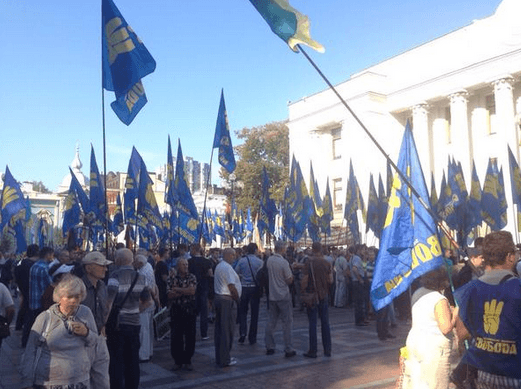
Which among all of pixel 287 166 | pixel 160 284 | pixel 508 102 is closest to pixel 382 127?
pixel 508 102

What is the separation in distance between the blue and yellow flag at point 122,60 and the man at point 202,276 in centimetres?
341

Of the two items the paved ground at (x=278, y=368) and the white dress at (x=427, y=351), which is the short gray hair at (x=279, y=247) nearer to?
the paved ground at (x=278, y=368)

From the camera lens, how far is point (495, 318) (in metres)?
3.56

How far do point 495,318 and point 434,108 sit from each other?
117 feet

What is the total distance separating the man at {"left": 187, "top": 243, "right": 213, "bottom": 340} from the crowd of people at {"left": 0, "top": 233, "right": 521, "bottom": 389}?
0.08 ft

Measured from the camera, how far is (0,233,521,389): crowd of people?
12.0 feet

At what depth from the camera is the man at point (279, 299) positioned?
947 centimetres

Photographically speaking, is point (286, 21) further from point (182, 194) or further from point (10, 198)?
point (10, 198)

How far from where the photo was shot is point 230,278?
888cm

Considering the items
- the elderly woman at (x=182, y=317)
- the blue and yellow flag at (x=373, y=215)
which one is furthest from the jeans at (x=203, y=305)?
the blue and yellow flag at (x=373, y=215)

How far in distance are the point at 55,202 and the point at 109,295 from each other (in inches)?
2947

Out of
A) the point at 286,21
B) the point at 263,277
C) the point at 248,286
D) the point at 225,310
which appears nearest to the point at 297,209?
the point at 248,286

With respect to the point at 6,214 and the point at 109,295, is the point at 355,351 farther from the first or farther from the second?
the point at 6,214

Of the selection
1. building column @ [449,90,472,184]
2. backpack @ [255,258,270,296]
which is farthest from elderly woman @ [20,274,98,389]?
building column @ [449,90,472,184]
